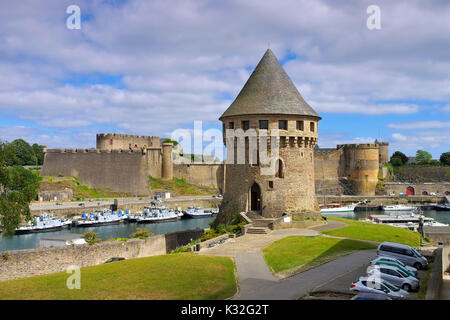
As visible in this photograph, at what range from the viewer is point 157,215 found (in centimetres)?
5509

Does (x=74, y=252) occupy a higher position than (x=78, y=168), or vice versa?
(x=78, y=168)

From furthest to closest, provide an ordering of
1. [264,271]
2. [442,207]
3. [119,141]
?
[119,141] → [442,207] → [264,271]

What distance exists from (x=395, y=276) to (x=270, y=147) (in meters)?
13.6

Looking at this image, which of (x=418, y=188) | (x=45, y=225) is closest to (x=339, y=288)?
(x=45, y=225)

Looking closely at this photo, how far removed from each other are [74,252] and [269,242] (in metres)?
9.21

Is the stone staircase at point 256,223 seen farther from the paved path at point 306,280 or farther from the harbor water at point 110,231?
the harbor water at point 110,231

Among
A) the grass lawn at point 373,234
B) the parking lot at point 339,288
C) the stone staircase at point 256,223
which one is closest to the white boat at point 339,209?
the grass lawn at point 373,234

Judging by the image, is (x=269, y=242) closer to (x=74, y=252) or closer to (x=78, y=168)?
(x=74, y=252)

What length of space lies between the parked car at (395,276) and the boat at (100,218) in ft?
131

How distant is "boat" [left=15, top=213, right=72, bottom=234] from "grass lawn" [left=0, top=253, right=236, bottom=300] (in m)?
30.5

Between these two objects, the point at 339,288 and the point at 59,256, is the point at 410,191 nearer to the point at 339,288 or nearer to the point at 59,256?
the point at 59,256

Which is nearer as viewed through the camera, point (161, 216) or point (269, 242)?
point (269, 242)

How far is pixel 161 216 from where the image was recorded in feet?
182
